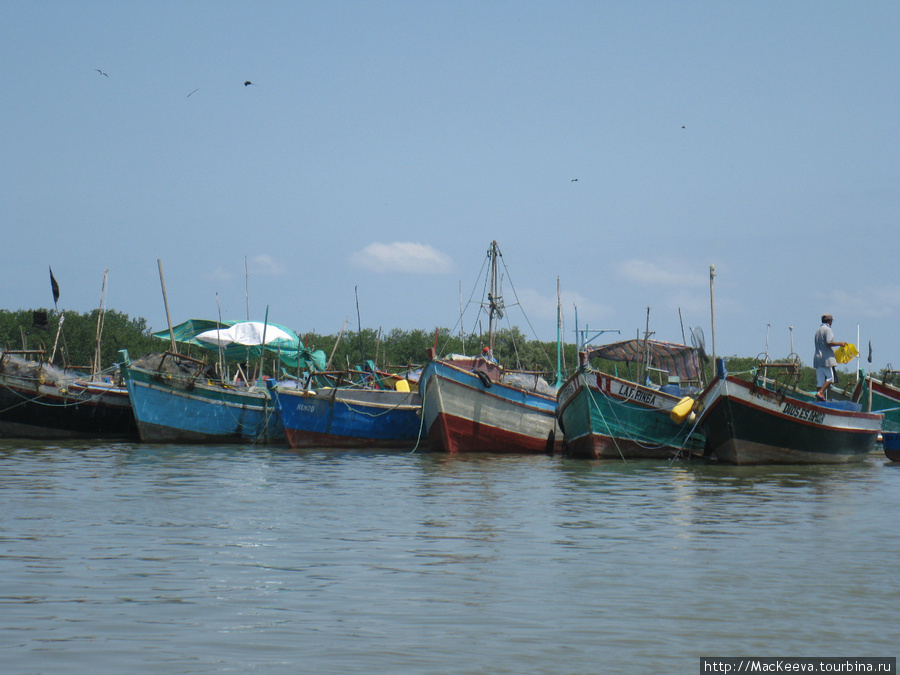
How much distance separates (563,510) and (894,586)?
16.9 feet

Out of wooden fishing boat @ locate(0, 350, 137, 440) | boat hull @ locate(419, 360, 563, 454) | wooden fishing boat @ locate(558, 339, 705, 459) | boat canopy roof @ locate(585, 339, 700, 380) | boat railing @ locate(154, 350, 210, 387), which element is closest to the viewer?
wooden fishing boat @ locate(558, 339, 705, 459)

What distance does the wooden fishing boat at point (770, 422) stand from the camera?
755 inches

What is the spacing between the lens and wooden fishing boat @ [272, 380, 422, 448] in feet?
79.2

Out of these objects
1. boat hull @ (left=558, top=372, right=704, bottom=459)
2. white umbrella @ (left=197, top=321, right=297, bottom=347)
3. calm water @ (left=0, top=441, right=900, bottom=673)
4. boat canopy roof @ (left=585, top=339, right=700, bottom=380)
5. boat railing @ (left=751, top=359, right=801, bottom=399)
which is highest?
white umbrella @ (left=197, top=321, right=297, bottom=347)

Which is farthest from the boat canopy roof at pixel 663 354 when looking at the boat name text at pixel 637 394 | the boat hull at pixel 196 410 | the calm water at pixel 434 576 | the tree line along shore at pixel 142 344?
the tree line along shore at pixel 142 344

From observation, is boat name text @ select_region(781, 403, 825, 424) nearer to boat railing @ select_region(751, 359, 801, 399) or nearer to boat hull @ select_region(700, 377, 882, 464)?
boat hull @ select_region(700, 377, 882, 464)

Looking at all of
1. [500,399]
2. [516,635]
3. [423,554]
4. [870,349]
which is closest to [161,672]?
[516,635]

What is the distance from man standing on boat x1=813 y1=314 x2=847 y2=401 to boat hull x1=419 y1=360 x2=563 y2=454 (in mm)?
6977

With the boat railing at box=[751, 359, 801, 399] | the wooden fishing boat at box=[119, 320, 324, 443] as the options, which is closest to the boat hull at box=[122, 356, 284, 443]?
the wooden fishing boat at box=[119, 320, 324, 443]

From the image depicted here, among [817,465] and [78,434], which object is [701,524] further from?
[78,434]

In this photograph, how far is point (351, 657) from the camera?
558 centimetres

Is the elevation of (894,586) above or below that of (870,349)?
below

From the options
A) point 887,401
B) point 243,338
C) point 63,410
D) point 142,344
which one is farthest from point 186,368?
point 142,344

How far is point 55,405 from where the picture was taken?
26.0 metres
